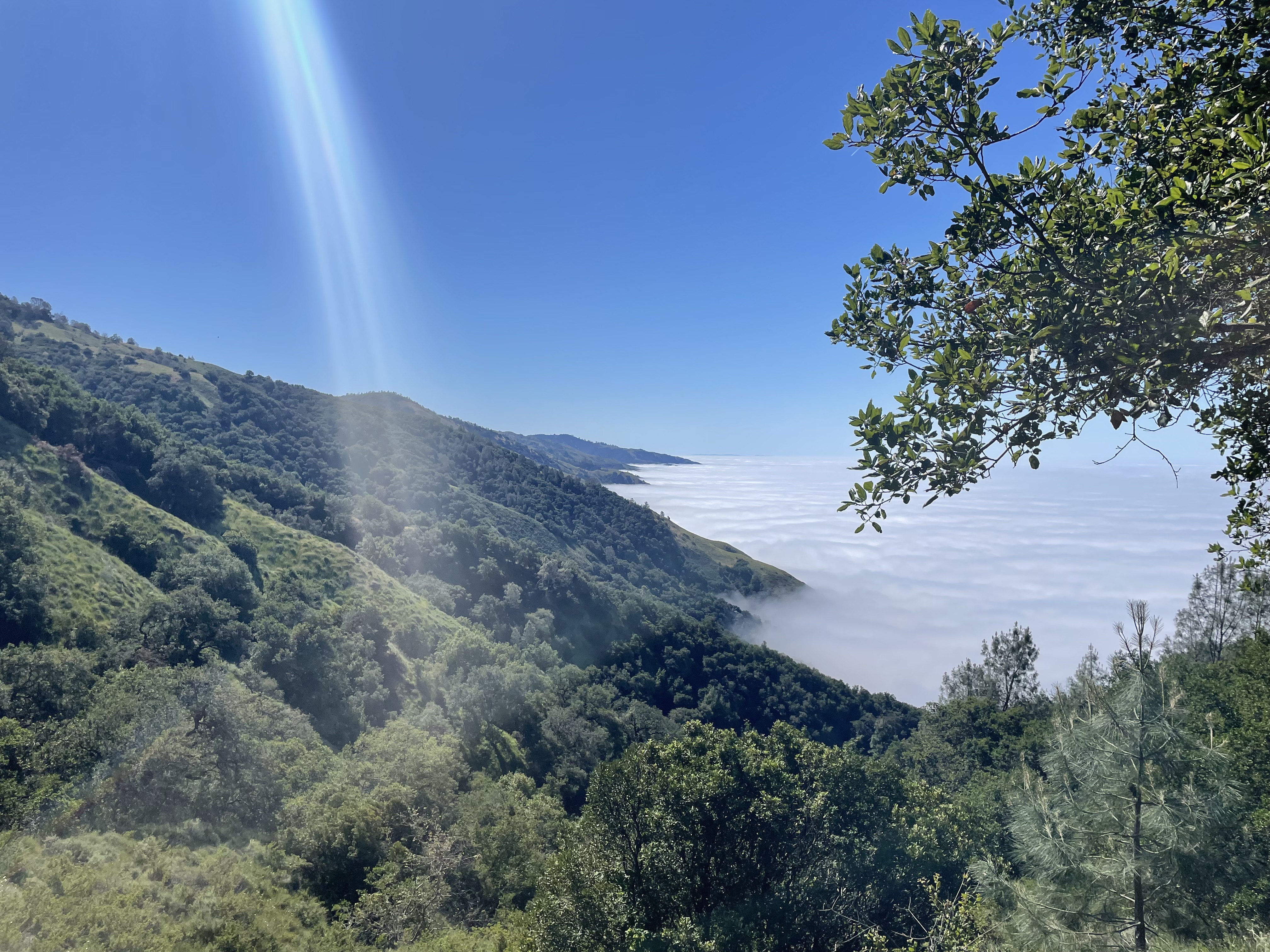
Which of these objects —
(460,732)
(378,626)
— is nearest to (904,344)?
(460,732)

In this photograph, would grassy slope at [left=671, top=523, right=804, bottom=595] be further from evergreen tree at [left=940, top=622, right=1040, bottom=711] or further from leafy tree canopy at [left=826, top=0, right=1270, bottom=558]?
leafy tree canopy at [left=826, top=0, right=1270, bottom=558]

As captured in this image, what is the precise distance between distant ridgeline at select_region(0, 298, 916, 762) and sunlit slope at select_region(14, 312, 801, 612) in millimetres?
692

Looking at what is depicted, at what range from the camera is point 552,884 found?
13.4 metres

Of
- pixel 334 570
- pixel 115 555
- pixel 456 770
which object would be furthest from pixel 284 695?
pixel 334 570

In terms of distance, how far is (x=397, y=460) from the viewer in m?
135

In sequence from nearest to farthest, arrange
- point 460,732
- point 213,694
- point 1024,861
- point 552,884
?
1. point 1024,861
2. point 552,884
3. point 213,694
4. point 460,732

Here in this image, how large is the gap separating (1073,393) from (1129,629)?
273 inches

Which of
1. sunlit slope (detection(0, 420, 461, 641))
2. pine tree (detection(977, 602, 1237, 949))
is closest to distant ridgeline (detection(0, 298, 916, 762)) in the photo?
sunlit slope (detection(0, 420, 461, 641))

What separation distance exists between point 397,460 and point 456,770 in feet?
378

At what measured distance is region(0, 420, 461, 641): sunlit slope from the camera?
110 ft

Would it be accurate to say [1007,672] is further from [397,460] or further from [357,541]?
[397,460]

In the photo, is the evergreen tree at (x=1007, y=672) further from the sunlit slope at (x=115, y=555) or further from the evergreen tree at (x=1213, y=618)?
the sunlit slope at (x=115, y=555)

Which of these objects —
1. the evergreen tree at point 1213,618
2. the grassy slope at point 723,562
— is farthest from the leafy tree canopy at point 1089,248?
the grassy slope at point 723,562

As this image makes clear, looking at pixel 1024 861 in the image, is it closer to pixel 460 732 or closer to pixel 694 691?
pixel 460 732
